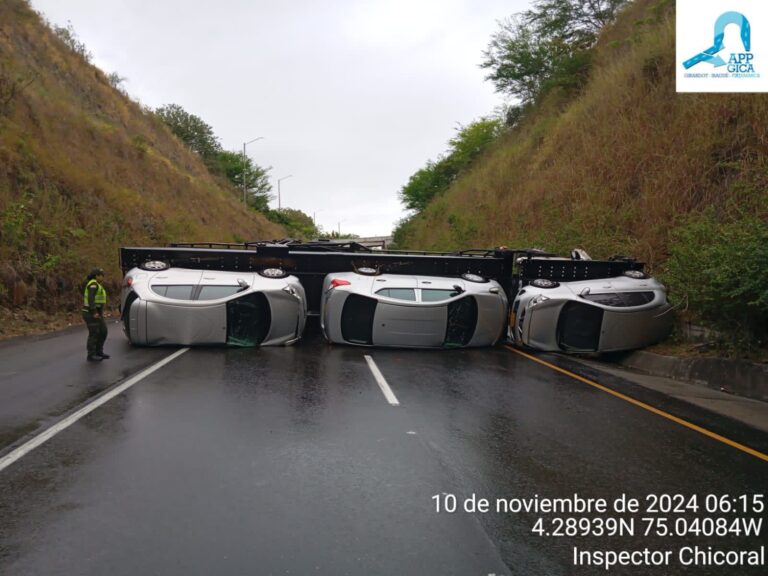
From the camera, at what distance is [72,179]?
2575cm

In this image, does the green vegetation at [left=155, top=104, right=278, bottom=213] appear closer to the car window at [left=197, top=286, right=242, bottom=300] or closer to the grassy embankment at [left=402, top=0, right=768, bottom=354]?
the grassy embankment at [left=402, top=0, right=768, bottom=354]

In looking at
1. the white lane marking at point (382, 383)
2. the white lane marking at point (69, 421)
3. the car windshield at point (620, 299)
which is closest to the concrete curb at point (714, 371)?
the car windshield at point (620, 299)

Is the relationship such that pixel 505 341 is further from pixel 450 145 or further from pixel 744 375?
pixel 450 145

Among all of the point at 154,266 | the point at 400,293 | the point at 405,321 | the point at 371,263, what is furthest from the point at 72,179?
the point at 405,321

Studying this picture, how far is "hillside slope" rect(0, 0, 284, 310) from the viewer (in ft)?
64.0

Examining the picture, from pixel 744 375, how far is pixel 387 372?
17.9 ft

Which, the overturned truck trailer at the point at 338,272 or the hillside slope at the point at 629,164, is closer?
the overturned truck trailer at the point at 338,272

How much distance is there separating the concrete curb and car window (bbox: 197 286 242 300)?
785 centimetres

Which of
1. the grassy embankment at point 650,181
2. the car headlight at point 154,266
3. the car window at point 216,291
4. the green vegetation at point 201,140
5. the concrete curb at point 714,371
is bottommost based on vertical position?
the concrete curb at point 714,371

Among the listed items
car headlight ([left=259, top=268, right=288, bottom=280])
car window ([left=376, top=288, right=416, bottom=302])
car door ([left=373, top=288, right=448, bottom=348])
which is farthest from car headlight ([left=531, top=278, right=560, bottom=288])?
car headlight ([left=259, top=268, right=288, bottom=280])

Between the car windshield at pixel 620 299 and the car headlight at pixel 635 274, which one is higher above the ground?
the car headlight at pixel 635 274

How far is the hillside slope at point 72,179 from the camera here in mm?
19516

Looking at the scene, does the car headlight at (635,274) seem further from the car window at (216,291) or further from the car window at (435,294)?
the car window at (216,291)

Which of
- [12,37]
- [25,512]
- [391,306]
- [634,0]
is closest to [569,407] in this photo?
[391,306]
